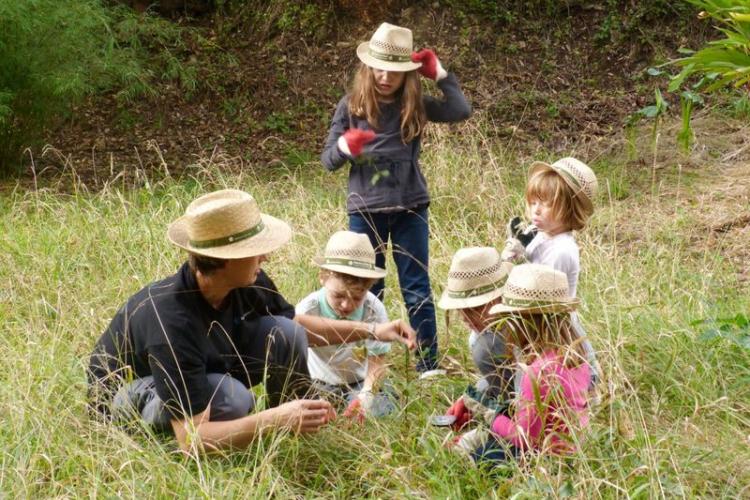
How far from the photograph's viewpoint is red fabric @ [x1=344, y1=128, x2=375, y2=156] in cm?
429

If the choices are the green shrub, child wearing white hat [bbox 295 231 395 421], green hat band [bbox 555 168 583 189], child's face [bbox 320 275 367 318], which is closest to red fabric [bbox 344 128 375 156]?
child wearing white hat [bbox 295 231 395 421]

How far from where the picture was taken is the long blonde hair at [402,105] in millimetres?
4398

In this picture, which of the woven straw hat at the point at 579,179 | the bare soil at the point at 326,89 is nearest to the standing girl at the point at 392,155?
the woven straw hat at the point at 579,179

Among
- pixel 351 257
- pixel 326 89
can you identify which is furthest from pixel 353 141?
pixel 326 89

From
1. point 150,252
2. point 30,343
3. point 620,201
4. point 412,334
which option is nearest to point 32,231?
point 150,252

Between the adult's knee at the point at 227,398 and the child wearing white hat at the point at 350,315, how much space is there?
12.5 inches

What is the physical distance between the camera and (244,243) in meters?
3.17

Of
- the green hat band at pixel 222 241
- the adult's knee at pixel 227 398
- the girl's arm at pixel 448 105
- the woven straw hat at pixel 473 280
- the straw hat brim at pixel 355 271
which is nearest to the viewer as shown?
the green hat band at pixel 222 241

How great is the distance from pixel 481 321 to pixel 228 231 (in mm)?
942

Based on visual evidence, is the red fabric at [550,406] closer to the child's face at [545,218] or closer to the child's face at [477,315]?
the child's face at [477,315]

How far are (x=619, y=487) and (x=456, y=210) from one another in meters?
3.36

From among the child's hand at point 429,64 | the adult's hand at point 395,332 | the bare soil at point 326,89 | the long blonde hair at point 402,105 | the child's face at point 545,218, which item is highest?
the child's hand at point 429,64

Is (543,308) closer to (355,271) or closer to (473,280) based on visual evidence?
(473,280)

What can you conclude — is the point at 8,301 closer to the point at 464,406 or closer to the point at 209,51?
the point at 464,406
